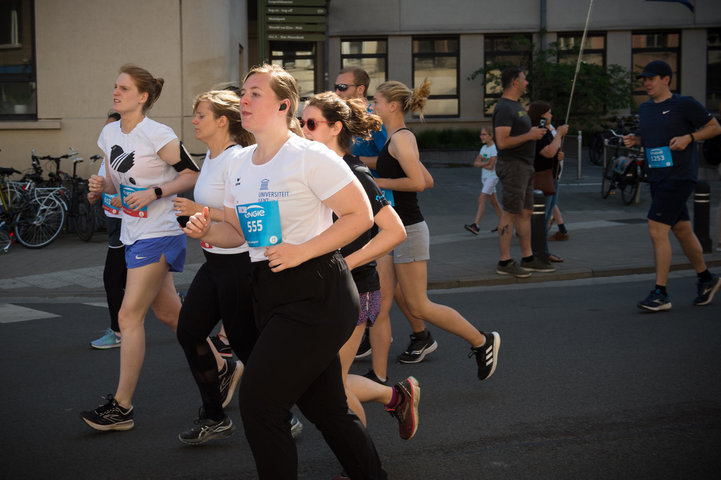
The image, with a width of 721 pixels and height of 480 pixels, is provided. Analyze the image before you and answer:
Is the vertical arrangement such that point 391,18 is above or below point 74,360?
above

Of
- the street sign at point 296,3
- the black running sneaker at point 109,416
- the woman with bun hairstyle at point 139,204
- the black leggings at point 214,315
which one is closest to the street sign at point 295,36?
the street sign at point 296,3

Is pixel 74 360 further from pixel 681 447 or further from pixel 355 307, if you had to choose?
pixel 681 447

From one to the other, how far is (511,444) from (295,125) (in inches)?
76.5

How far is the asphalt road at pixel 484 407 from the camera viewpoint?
4.21 m

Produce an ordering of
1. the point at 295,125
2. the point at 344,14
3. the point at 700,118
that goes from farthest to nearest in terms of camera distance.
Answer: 1. the point at 344,14
2. the point at 700,118
3. the point at 295,125

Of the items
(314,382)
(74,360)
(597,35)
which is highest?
(597,35)

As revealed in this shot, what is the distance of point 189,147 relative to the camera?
1511 cm

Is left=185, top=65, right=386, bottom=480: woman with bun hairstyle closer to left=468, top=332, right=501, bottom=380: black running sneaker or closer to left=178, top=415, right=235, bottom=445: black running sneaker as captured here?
left=178, top=415, right=235, bottom=445: black running sneaker

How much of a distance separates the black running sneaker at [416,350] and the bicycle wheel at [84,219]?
326 inches

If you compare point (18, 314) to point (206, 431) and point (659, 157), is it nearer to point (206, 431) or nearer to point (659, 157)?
point (206, 431)

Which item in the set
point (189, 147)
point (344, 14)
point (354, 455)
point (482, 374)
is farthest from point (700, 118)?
point (344, 14)

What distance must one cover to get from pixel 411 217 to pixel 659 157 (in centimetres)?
306

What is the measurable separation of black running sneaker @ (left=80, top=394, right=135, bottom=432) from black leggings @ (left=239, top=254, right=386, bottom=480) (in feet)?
5.67

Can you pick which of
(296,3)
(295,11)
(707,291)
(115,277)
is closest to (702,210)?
(707,291)
